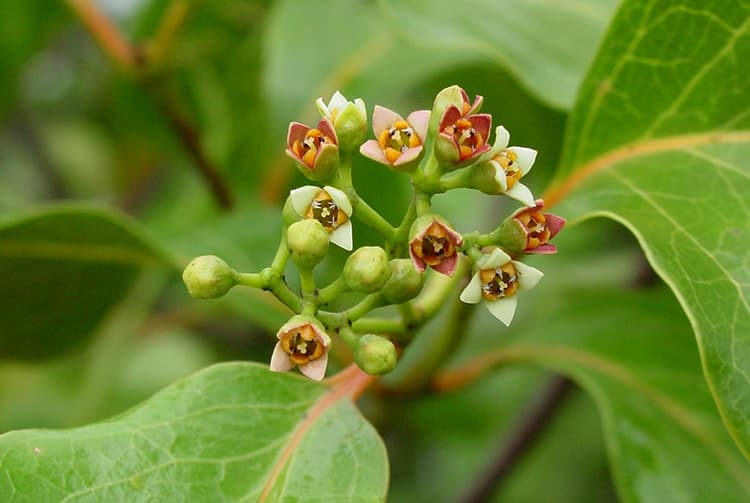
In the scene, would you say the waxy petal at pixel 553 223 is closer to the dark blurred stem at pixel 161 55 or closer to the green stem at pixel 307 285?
the green stem at pixel 307 285

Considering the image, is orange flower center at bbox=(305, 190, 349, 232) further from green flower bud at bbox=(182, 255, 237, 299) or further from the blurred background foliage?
the blurred background foliage

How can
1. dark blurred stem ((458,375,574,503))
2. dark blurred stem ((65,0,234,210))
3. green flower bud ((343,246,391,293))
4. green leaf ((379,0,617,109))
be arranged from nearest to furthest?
green flower bud ((343,246,391,293)) < green leaf ((379,0,617,109)) < dark blurred stem ((65,0,234,210)) < dark blurred stem ((458,375,574,503))

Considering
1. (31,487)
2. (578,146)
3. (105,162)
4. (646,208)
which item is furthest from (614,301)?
(105,162)

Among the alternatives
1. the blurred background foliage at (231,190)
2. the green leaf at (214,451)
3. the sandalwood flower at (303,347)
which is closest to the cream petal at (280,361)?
the sandalwood flower at (303,347)

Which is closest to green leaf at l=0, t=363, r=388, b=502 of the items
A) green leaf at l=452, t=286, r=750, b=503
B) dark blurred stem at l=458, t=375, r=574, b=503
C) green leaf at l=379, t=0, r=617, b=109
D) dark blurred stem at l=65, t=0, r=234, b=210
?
green leaf at l=452, t=286, r=750, b=503

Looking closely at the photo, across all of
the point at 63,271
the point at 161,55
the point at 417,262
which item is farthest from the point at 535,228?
the point at 161,55
